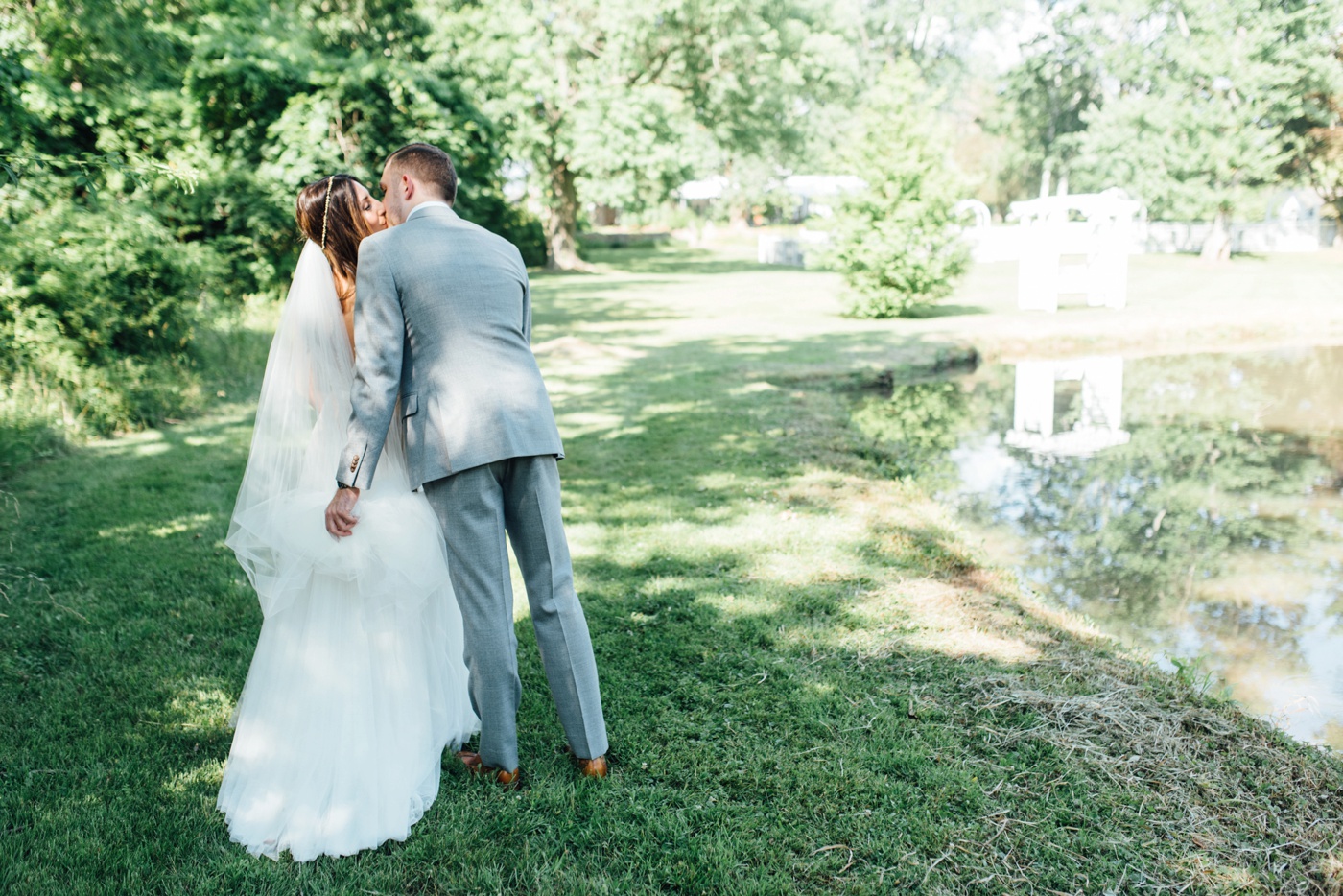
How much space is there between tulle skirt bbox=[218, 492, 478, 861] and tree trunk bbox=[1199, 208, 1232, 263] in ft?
110

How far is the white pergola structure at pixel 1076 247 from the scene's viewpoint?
1703cm

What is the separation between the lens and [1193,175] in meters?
30.2

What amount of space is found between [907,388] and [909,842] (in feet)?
30.2

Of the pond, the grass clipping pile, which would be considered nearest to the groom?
the grass clipping pile

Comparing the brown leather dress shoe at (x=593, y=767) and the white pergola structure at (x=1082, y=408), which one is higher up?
the brown leather dress shoe at (x=593, y=767)

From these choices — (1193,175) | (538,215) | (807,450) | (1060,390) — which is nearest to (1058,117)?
(1193,175)

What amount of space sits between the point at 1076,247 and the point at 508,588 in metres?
17.3

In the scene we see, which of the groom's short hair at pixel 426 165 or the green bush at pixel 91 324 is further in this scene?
the green bush at pixel 91 324

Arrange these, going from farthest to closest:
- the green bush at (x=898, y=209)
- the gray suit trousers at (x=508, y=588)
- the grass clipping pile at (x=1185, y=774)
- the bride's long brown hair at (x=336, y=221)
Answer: the green bush at (x=898, y=209) < the bride's long brown hair at (x=336, y=221) < the gray suit trousers at (x=508, y=588) < the grass clipping pile at (x=1185, y=774)

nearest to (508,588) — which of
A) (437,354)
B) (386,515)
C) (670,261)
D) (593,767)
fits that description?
(386,515)

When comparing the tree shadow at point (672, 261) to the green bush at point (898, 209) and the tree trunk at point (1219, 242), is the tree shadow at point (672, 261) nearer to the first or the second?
the green bush at point (898, 209)

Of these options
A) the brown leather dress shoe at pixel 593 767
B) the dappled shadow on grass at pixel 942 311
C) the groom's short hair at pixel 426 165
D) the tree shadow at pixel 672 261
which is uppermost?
the groom's short hair at pixel 426 165

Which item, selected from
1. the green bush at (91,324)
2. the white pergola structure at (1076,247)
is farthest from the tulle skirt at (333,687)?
the white pergola structure at (1076,247)

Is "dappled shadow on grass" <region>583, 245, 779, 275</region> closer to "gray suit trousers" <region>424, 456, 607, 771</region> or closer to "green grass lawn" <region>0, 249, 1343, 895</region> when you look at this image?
"green grass lawn" <region>0, 249, 1343, 895</region>
